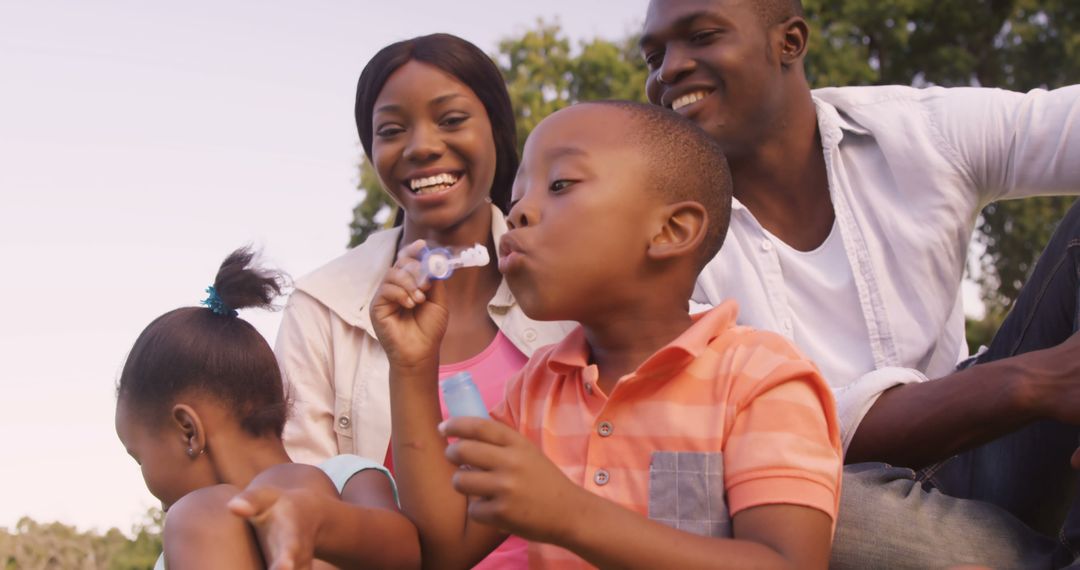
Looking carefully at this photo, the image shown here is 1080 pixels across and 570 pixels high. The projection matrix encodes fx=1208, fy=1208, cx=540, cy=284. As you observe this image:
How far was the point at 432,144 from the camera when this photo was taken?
11.9 ft

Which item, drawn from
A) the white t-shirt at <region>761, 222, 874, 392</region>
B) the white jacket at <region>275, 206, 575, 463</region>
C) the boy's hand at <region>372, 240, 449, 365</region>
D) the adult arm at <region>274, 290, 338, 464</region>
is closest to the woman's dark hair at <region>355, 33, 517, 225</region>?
the white jacket at <region>275, 206, 575, 463</region>

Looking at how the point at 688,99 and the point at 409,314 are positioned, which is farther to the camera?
the point at 688,99

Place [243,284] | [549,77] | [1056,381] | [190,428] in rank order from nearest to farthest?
[1056,381] → [190,428] → [243,284] → [549,77]

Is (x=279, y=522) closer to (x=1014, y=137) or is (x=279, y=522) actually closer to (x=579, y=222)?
(x=579, y=222)

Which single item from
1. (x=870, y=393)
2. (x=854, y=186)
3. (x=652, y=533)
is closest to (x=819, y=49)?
(x=854, y=186)

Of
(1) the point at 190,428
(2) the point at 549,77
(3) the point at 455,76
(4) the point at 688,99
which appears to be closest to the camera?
(1) the point at 190,428

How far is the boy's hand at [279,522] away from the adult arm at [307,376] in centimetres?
146

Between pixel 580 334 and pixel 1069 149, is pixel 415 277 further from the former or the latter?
pixel 1069 149

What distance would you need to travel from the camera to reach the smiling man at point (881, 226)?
2861mm

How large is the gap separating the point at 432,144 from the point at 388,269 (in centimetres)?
41

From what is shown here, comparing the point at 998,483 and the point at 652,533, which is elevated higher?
the point at 652,533

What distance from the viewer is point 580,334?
2547mm

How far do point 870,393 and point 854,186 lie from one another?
938mm

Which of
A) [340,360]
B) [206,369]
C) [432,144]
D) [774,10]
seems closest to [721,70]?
[774,10]
